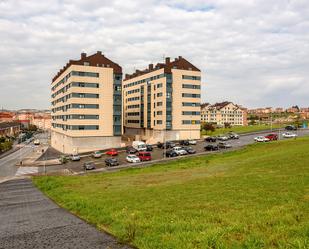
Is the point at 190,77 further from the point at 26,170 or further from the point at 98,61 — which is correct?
the point at 26,170

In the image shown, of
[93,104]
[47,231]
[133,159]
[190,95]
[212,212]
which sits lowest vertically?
[133,159]

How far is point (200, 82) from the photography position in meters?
94.8

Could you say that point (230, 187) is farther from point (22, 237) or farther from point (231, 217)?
point (22, 237)

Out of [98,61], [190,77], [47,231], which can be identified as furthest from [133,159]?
[47,231]

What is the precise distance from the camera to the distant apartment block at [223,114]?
598ft

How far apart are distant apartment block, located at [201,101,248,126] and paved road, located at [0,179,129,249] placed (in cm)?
16535

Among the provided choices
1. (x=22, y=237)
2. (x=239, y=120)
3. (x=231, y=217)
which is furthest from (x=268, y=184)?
(x=239, y=120)

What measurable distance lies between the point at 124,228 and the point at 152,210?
131 inches

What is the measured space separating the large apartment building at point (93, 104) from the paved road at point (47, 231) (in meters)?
54.8

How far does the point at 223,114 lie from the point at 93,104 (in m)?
118

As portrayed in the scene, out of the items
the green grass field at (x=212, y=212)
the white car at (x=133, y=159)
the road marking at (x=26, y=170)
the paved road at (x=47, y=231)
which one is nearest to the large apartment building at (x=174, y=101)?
the white car at (x=133, y=159)

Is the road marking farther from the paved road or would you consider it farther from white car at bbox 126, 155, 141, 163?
the paved road

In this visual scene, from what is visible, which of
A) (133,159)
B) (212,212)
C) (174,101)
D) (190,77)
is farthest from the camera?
(190,77)

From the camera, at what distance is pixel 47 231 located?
16031 mm
